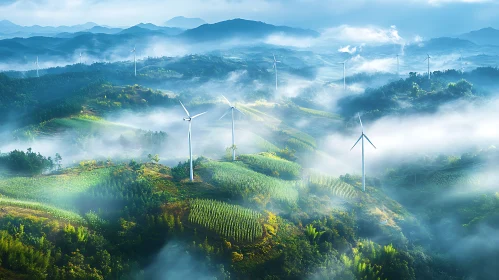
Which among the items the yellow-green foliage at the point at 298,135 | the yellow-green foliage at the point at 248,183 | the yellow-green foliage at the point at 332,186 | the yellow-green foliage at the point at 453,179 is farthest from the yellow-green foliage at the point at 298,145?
the yellow-green foliage at the point at 248,183

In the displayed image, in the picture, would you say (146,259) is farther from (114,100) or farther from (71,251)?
(114,100)

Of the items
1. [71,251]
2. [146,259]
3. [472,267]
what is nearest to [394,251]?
[472,267]

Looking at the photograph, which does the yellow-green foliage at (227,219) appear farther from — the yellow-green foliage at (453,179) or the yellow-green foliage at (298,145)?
the yellow-green foliage at (298,145)

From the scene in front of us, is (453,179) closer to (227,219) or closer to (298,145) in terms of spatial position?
(298,145)

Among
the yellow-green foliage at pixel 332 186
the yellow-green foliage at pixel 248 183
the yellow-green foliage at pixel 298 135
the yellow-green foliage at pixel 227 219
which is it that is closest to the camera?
the yellow-green foliage at pixel 227 219

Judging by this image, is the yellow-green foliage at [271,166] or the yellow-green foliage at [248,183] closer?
the yellow-green foliage at [248,183]

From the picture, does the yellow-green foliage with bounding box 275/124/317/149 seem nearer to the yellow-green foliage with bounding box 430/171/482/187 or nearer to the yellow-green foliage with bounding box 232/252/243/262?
the yellow-green foliage with bounding box 430/171/482/187
